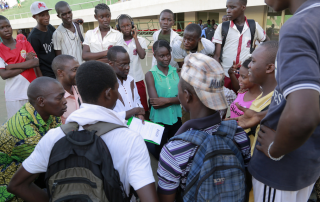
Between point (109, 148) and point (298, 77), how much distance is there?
94cm

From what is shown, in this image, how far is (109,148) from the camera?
1.16 m

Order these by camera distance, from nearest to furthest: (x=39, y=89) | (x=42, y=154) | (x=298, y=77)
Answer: (x=298, y=77) → (x=42, y=154) → (x=39, y=89)

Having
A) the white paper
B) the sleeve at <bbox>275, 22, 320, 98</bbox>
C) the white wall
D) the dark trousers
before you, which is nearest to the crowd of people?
the sleeve at <bbox>275, 22, 320, 98</bbox>

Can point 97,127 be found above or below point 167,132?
above

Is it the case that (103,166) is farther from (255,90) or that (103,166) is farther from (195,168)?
(255,90)

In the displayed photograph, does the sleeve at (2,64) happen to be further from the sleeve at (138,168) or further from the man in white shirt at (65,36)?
the sleeve at (138,168)

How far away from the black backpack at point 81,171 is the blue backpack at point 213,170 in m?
0.39

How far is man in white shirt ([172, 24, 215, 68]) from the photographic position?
3.30m

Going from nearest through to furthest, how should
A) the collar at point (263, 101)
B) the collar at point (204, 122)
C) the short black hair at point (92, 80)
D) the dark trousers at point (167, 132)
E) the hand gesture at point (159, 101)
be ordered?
the collar at point (204, 122)
the short black hair at point (92, 80)
the collar at point (263, 101)
the hand gesture at point (159, 101)
the dark trousers at point (167, 132)

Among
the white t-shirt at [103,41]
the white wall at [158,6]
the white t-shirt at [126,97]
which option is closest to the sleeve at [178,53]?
the white t-shirt at [103,41]

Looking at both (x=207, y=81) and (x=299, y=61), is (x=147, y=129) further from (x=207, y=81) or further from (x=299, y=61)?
(x=299, y=61)

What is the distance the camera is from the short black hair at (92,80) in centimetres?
128

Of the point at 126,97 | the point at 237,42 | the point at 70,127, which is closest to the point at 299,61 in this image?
the point at 70,127

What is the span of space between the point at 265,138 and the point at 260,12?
43.7 ft
